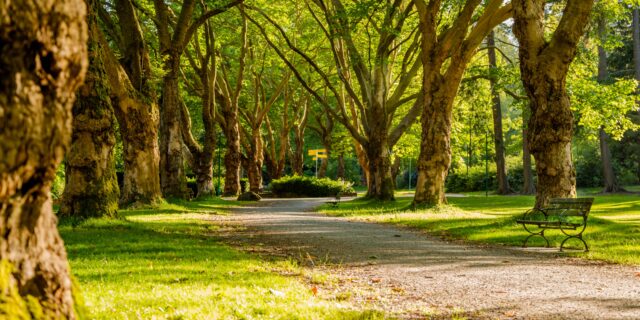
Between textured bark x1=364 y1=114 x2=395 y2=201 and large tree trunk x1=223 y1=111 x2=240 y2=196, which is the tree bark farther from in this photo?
textured bark x1=364 y1=114 x2=395 y2=201

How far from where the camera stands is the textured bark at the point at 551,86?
15320mm

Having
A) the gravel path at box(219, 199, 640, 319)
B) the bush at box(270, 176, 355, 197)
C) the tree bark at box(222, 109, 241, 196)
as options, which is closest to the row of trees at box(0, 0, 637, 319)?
the tree bark at box(222, 109, 241, 196)

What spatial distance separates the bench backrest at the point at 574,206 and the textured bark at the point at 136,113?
12.0 meters

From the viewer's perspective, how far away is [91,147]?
13406 mm

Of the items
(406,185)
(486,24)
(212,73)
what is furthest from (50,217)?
(406,185)

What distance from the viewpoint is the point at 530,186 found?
38.3 meters

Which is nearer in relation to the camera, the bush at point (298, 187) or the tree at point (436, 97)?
the tree at point (436, 97)

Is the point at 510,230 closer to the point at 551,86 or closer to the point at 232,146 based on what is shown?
the point at 551,86

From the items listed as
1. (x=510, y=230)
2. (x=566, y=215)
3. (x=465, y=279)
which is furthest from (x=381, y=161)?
(x=465, y=279)

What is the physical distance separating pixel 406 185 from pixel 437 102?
49321 millimetres

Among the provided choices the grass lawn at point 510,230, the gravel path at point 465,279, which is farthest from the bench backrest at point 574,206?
the gravel path at point 465,279

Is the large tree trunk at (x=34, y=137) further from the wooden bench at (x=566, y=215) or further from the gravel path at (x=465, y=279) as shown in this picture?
the wooden bench at (x=566, y=215)

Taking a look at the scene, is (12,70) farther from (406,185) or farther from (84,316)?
(406,185)

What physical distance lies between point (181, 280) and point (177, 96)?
54.6 ft
